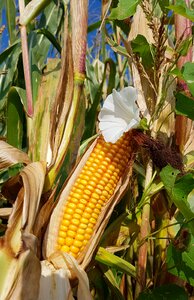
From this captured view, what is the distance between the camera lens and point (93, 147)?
1133 mm

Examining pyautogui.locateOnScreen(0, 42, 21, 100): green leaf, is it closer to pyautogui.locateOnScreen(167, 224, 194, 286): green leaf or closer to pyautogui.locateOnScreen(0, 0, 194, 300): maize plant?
pyautogui.locateOnScreen(0, 0, 194, 300): maize plant

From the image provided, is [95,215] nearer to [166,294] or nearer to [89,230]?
[89,230]

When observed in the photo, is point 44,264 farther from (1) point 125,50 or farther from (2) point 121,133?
(1) point 125,50

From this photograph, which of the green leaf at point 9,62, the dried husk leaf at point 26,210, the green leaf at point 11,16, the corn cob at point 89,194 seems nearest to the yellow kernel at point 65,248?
the corn cob at point 89,194

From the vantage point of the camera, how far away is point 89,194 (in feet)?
3.49

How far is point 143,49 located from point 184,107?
0.19 metres

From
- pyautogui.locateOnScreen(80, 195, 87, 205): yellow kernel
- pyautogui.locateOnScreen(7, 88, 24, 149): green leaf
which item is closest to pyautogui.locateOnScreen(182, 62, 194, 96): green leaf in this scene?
pyautogui.locateOnScreen(80, 195, 87, 205): yellow kernel

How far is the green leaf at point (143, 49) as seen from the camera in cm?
112

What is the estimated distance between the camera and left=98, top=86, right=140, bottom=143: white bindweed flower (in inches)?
42.6

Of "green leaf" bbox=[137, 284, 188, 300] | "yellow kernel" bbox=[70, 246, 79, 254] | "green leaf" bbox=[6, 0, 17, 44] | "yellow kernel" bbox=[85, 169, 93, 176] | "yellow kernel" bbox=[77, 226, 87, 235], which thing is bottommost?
"green leaf" bbox=[137, 284, 188, 300]

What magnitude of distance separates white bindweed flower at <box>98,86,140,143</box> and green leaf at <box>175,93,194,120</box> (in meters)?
0.10

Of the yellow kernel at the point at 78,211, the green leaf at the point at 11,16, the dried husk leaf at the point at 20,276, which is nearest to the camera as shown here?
the dried husk leaf at the point at 20,276

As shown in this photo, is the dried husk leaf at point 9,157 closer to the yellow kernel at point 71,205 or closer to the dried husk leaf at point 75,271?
the yellow kernel at point 71,205

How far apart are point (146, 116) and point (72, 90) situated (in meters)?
0.19
